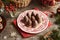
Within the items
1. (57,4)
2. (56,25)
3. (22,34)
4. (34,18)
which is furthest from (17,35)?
(57,4)

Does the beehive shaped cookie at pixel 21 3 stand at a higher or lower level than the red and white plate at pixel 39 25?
higher

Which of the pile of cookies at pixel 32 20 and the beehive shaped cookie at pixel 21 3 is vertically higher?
the beehive shaped cookie at pixel 21 3

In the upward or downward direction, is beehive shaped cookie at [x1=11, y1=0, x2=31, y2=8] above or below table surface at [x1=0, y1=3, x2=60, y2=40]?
above

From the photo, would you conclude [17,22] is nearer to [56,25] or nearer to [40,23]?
[40,23]

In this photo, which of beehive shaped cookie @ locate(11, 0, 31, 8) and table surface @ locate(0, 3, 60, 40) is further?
beehive shaped cookie @ locate(11, 0, 31, 8)

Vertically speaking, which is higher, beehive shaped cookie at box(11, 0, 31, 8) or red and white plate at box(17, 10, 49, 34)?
beehive shaped cookie at box(11, 0, 31, 8)

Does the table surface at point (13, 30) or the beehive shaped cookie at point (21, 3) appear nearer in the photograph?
the table surface at point (13, 30)

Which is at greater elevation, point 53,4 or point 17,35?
point 53,4

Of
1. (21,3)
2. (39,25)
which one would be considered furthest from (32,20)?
(21,3)
